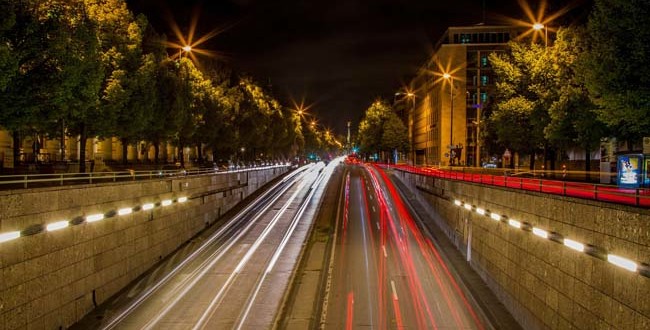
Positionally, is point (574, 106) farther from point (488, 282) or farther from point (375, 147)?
point (375, 147)

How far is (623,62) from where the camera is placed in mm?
21156

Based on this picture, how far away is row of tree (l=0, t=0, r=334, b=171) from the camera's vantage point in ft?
79.0

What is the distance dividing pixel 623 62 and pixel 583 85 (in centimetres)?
1183

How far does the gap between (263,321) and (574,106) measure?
24.5 m

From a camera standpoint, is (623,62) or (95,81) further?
(95,81)

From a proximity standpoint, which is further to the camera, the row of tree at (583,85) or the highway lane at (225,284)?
the row of tree at (583,85)

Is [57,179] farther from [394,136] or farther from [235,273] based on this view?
[394,136]

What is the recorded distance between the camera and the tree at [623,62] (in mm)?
20125

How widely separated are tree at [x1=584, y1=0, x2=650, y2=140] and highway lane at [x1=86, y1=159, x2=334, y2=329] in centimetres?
1659

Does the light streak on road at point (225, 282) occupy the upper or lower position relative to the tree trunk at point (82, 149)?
lower

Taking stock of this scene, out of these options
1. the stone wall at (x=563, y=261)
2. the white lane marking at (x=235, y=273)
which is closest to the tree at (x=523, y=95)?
the stone wall at (x=563, y=261)

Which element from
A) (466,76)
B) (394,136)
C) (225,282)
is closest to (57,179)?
(225,282)

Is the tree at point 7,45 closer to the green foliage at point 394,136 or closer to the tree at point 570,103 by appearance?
the tree at point 570,103

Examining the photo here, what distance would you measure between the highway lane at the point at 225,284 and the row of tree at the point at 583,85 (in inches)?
664
